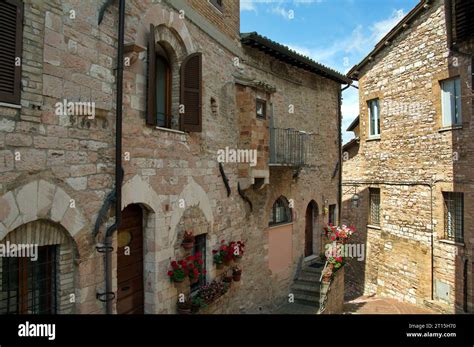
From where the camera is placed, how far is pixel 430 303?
11.0m

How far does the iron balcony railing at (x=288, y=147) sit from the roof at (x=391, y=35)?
15.8 ft

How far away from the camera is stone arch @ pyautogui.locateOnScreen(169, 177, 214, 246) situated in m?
6.13

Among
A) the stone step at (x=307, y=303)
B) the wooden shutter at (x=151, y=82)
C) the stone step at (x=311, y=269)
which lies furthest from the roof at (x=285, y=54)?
the stone step at (x=307, y=303)

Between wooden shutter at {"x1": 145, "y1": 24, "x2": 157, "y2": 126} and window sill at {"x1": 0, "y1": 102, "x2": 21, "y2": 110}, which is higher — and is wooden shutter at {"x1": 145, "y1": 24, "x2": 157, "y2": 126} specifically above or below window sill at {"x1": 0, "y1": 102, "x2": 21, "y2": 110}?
above

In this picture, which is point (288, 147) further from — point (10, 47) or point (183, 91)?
point (10, 47)

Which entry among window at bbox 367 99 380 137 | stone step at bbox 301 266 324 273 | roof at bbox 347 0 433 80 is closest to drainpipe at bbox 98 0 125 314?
stone step at bbox 301 266 324 273

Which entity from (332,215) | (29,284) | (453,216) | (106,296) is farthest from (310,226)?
(29,284)

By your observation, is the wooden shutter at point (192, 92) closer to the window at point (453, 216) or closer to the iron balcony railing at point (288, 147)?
the iron balcony railing at point (288, 147)

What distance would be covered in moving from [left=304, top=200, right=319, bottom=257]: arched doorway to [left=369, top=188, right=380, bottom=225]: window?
2.87 m

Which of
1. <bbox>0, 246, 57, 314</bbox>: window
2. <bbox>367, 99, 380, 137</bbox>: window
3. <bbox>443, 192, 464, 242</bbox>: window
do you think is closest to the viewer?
<bbox>0, 246, 57, 314</bbox>: window

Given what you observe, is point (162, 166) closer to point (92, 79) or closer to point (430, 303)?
point (92, 79)

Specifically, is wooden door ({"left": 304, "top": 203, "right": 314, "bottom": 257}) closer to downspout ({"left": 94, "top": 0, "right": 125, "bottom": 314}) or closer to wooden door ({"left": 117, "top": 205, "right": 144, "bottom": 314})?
wooden door ({"left": 117, "top": 205, "right": 144, "bottom": 314})
